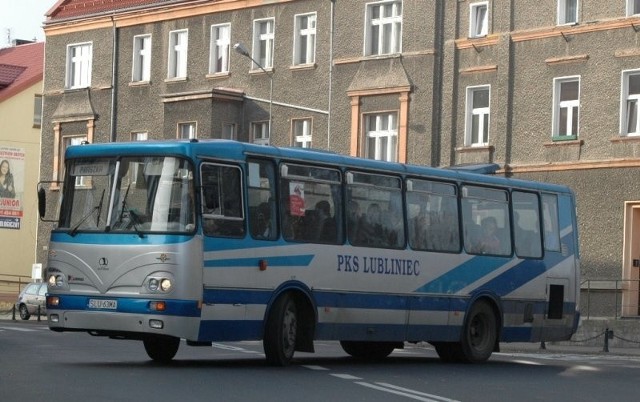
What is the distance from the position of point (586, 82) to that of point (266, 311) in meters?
23.1

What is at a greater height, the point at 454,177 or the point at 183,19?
the point at 183,19

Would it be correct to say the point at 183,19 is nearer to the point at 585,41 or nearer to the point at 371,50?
the point at 371,50

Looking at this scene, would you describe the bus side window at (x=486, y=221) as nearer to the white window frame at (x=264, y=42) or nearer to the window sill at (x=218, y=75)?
the white window frame at (x=264, y=42)

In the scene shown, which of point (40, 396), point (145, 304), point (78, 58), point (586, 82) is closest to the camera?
point (40, 396)

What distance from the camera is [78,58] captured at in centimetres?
5975

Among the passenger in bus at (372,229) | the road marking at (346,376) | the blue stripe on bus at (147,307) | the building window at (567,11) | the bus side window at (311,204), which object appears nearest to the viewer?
the road marking at (346,376)

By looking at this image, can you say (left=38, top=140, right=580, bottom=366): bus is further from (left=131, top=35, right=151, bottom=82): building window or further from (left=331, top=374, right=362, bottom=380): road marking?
(left=131, top=35, right=151, bottom=82): building window

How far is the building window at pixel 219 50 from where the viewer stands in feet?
176

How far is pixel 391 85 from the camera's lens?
4772 centimetres

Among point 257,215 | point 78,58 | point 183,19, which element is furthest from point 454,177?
point 78,58

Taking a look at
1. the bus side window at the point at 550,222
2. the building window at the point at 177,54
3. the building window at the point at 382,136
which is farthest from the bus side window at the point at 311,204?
the building window at the point at 177,54

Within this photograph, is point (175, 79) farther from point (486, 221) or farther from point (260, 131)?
point (486, 221)

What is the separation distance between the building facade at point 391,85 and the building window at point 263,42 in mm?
46

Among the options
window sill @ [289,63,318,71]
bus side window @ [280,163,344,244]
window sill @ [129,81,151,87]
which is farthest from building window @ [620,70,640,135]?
bus side window @ [280,163,344,244]
